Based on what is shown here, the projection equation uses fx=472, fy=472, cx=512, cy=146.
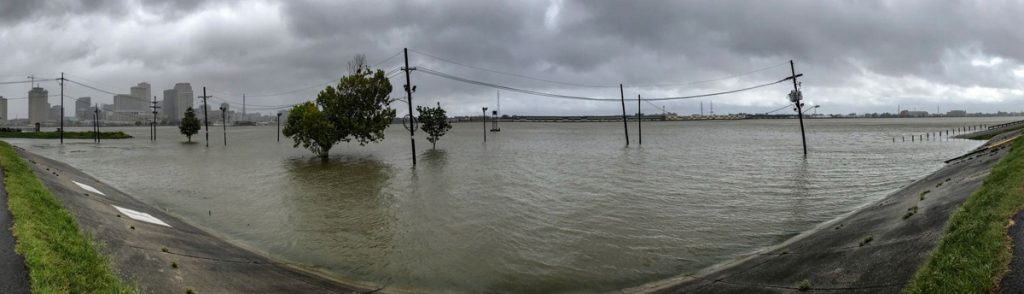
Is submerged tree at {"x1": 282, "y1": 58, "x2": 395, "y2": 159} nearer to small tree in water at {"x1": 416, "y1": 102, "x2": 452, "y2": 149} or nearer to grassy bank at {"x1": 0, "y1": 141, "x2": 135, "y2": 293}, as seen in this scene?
small tree in water at {"x1": 416, "y1": 102, "x2": 452, "y2": 149}

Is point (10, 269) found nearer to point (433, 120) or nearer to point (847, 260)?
point (847, 260)

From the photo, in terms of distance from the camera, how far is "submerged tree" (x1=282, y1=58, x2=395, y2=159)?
44.2 meters

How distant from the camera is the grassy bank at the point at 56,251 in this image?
618 centimetres

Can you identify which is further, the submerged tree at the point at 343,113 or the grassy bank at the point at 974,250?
the submerged tree at the point at 343,113

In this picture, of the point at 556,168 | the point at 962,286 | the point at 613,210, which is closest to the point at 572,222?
the point at 613,210

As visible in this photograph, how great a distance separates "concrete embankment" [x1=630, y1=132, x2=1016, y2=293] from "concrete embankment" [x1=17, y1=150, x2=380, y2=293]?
781 cm

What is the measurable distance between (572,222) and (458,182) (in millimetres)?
13005

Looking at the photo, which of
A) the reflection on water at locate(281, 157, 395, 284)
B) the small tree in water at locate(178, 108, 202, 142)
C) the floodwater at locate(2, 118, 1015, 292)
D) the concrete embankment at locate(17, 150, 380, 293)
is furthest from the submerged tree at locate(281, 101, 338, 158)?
the small tree in water at locate(178, 108, 202, 142)

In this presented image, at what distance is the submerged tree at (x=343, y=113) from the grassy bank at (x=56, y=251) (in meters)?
34.2

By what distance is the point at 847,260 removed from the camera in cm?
925

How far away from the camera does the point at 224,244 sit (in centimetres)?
1312

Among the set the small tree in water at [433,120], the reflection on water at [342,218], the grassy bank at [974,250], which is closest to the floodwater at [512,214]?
the reflection on water at [342,218]

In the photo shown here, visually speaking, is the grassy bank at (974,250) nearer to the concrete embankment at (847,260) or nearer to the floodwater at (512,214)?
the concrete embankment at (847,260)

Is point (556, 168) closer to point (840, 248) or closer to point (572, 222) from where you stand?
point (572, 222)
